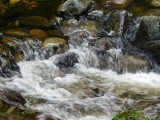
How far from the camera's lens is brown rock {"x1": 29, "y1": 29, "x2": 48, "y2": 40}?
9.43 meters

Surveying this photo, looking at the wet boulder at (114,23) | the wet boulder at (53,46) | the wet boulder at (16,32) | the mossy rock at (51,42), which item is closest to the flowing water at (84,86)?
the wet boulder at (53,46)

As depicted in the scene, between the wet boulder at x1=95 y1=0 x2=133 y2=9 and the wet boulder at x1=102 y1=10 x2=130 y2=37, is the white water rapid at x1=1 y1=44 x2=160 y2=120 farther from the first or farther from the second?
the wet boulder at x1=95 y1=0 x2=133 y2=9

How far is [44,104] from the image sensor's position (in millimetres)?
7012

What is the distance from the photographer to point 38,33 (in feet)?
31.2

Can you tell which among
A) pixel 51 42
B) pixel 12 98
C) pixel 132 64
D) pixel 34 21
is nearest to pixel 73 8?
pixel 34 21

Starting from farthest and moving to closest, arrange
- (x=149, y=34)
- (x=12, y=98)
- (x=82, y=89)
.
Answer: (x=149, y=34)
(x=82, y=89)
(x=12, y=98)

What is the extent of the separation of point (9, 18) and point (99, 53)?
2.81 m

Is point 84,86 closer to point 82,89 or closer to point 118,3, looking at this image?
point 82,89

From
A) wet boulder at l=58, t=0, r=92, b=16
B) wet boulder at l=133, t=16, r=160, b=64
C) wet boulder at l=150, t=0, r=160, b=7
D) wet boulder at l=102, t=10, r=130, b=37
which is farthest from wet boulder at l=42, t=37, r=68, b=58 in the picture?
wet boulder at l=150, t=0, r=160, b=7

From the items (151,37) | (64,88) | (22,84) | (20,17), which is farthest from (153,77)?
(20,17)

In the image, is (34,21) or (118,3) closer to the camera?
(34,21)

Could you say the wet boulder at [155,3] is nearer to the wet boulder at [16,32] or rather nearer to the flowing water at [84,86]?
the flowing water at [84,86]

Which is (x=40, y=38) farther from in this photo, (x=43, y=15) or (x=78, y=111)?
(x=78, y=111)

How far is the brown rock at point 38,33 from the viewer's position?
9430 mm
